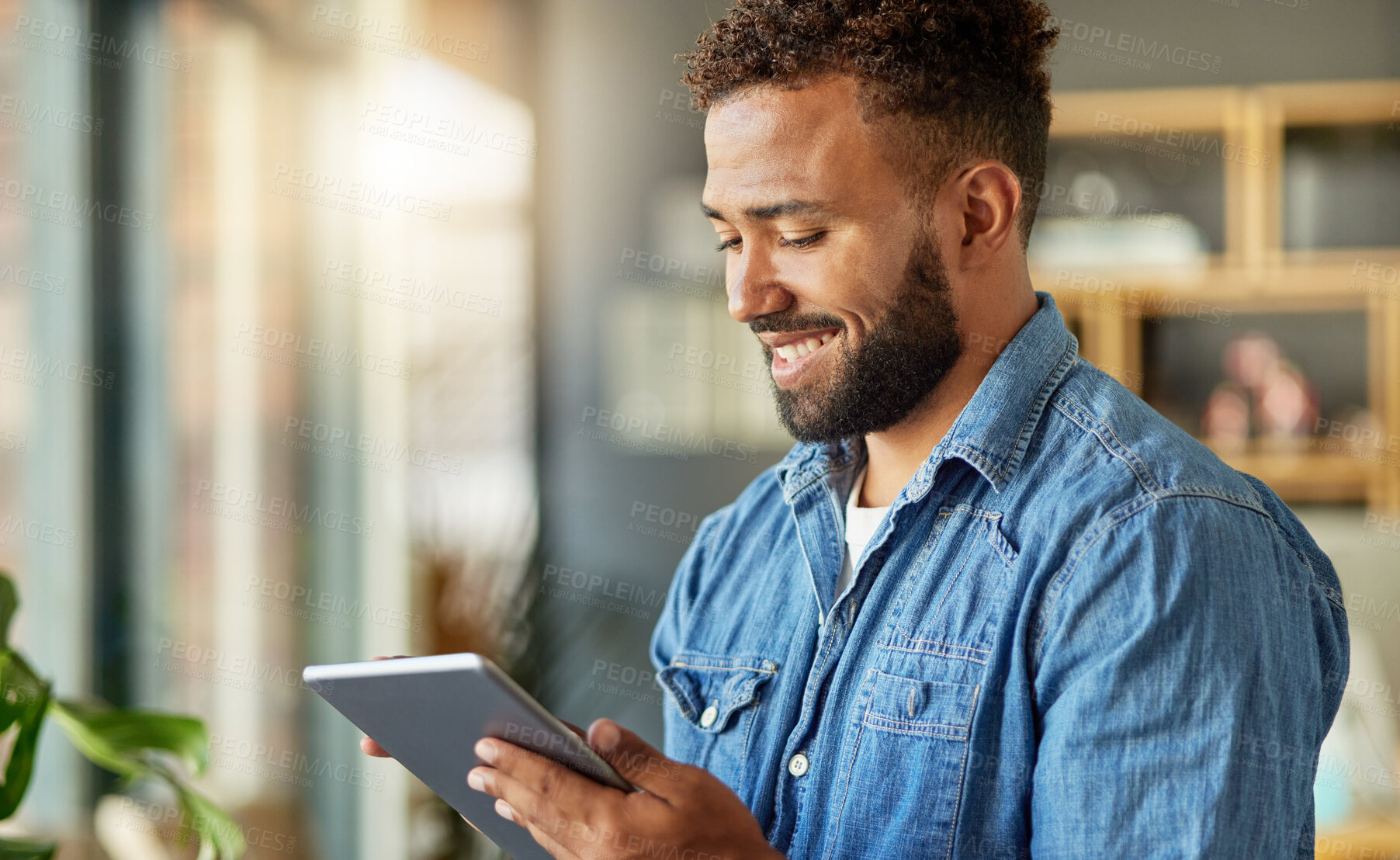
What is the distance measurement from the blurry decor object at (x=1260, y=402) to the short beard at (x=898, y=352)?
7.56 ft

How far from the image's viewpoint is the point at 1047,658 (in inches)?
37.4

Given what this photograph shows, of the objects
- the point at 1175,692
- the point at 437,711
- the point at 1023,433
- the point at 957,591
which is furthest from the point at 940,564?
the point at 437,711

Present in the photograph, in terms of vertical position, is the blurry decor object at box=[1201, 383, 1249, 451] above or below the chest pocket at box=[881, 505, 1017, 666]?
above

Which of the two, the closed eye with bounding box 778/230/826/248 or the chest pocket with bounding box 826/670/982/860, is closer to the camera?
the chest pocket with bounding box 826/670/982/860

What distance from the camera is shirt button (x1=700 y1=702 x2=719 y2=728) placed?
123 cm

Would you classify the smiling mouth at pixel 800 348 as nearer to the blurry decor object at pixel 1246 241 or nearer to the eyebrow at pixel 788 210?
the eyebrow at pixel 788 210

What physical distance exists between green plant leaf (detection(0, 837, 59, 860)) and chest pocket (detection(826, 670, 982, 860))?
1.01 metres

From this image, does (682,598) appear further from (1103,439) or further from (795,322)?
(1103,439)

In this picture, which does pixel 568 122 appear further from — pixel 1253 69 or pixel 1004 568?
pixel 1004 568

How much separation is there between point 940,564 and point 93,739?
1183mm

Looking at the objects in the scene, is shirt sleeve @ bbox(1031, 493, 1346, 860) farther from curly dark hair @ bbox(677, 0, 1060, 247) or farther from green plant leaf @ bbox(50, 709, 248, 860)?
green plant leaf @ bbox(50, 709, 248, 860)

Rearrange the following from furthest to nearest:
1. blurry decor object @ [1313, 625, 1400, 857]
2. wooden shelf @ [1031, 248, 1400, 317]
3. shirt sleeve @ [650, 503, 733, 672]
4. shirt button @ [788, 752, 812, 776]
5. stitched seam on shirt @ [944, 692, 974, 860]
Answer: wooden shelf @ [1031, 248, 1400, 317] < blurry decor object @ [1313, 625, 1400, 857] < shirt sleeve @ [650, 503, 733, 672] < shirt button @ [788, 752, 812, 776] < stitched seam on shirt @ [944, 692, 974, 860]

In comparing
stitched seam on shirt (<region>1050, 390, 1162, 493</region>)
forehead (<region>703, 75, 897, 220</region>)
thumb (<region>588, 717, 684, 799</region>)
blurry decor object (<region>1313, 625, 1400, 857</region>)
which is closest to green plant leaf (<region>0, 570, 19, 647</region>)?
thumb (<region>588, 717, 684, 799</region>)

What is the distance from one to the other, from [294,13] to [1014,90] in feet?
8.05
